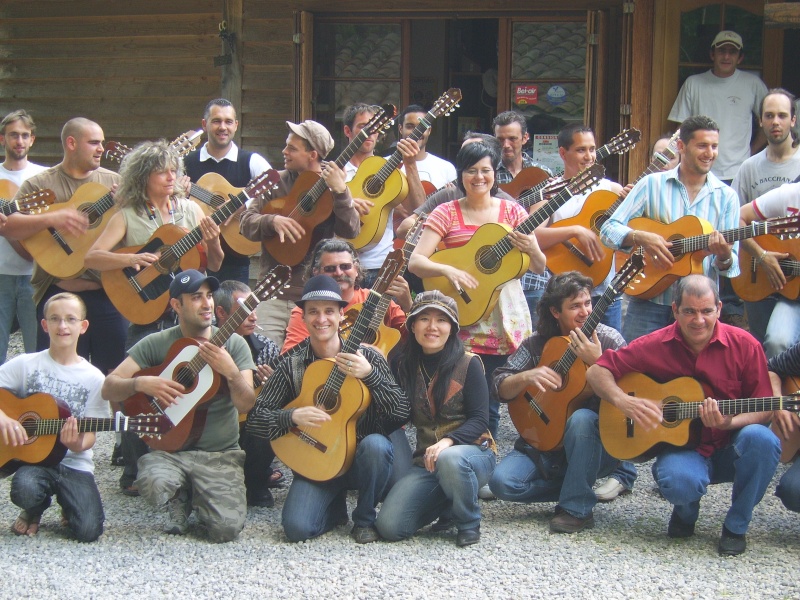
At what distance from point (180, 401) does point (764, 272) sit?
10.2 ft

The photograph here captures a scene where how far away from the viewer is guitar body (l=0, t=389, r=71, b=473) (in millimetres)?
4891

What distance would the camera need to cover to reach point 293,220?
20.1ft

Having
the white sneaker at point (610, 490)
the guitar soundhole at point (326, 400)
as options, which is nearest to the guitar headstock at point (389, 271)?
the guitar soundhole at point (326, 400)

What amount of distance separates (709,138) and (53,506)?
382cm

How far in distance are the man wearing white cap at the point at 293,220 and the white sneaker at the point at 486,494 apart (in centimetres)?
148

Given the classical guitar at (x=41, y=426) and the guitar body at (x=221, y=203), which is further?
the guitar body at (x=221, y=203)

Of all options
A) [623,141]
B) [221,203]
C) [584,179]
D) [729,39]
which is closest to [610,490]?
[584,179]

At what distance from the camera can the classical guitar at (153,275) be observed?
5.92 metres

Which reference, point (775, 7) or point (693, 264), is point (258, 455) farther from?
point (775, 7)

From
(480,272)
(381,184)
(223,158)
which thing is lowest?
(480,272)

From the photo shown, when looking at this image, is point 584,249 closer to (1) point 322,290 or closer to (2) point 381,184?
(2) point 381,184

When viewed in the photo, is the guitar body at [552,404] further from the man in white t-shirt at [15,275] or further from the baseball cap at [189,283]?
the man in white t-shirt at [15,275]

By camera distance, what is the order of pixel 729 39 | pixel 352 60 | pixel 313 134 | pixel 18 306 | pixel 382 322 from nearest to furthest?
pixel 382 322
pixel 313 134
pixel 18 306
pixel 729 39
pixel 352 60

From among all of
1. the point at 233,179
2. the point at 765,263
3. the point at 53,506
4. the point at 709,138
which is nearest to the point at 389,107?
the point at 233,179
